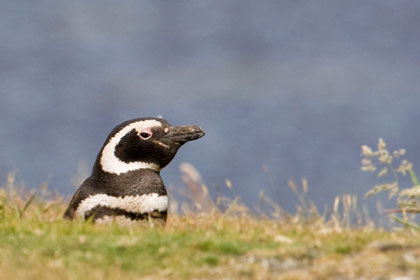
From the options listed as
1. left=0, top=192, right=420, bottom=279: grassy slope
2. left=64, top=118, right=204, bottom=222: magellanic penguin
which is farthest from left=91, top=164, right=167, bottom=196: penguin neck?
left=0, top=192, right=420, bottom=279: grassy slope

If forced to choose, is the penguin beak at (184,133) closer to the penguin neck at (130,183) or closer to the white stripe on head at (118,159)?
the white stripe on head at (118,159)

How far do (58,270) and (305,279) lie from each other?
6.41ft

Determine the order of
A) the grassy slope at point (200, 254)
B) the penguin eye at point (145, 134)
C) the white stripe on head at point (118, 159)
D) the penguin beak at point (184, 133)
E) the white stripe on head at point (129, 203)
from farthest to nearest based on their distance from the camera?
1. the penguin beak at point (184, 133)
2. the penguin eye at point (145, 134)
3. the white stripe on head at point (118, 159)
4. the white stripe on head at point (129, 203)
5. the grassy slope at point (200, 254)

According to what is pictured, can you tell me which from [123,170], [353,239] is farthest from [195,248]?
[123,170]

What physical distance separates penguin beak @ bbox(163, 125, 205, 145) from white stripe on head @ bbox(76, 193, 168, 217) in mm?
790

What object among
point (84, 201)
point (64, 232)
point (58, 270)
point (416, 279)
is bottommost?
point (416, 279)

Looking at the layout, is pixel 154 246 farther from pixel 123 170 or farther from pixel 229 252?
pixel 123 170

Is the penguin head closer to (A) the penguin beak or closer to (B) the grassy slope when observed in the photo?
(A) the penguin beak

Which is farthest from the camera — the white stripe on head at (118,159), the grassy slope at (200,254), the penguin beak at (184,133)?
the penguin beak at (184,133)

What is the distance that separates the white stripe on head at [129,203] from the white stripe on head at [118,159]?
340 millimetres

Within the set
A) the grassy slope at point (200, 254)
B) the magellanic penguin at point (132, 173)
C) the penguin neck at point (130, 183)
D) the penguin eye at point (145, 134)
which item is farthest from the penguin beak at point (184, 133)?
the grassy slope at point (200, 254)

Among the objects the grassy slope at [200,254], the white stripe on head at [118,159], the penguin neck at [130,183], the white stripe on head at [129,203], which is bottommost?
the grassy slope at [200,254]

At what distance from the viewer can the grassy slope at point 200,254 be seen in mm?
5216

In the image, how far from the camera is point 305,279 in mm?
4961
